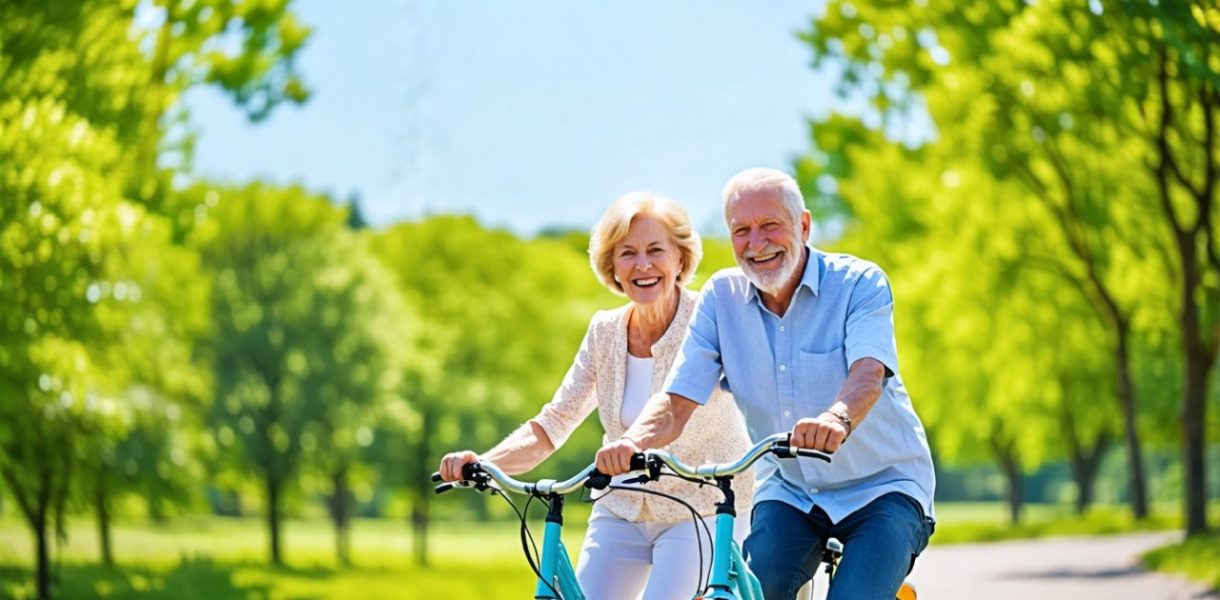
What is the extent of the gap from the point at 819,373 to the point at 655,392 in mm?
746

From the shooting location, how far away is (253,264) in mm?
41125

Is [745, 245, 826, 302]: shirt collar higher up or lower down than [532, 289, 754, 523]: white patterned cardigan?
higher up

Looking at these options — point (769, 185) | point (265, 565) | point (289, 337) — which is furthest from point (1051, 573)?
point (265, 565)

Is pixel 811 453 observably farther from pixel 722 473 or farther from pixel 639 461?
pixel 639 461

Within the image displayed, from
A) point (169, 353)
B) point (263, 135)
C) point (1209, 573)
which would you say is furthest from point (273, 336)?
point (263, 135)

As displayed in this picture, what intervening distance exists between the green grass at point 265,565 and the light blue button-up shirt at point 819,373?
1140cm

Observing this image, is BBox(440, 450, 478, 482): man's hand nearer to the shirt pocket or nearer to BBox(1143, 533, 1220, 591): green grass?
the shirt pocket

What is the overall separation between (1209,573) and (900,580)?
1189 centimetres

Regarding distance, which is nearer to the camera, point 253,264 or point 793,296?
point 793,296

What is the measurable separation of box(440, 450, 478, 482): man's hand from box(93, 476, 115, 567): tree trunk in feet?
65.1

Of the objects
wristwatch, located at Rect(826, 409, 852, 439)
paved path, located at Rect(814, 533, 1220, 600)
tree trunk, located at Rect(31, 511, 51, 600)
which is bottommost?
paved path, located at Rect(814, 533, 1220, 600)

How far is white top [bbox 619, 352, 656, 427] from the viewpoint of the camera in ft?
18.1

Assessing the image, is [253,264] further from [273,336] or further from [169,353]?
[169,353]

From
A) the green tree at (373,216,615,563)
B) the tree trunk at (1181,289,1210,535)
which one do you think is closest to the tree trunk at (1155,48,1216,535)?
the tree trunk at (1181,289,1210,535)
